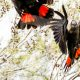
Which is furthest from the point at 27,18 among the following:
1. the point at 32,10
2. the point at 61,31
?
the point at 61,31

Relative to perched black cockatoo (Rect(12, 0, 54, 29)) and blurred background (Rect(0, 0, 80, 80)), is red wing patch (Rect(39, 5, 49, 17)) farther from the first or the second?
blurred background (Rect(0, 0, 80, 80))

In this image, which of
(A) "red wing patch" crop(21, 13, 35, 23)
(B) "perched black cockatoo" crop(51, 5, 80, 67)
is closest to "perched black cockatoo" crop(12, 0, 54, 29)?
(A) "red wing patch" crop(21, 13, 35, 23)

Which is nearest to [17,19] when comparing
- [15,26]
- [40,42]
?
[15,26]

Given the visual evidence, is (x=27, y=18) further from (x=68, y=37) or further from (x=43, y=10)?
(x=68, y=37)

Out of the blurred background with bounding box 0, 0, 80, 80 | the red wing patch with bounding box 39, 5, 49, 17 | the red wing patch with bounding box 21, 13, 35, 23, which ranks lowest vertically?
the blurred background with bounding box 0, 0, 80, 80

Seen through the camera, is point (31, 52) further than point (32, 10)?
Yes

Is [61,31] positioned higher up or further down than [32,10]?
further down

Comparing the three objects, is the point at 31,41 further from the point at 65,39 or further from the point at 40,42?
the point at 65,39
